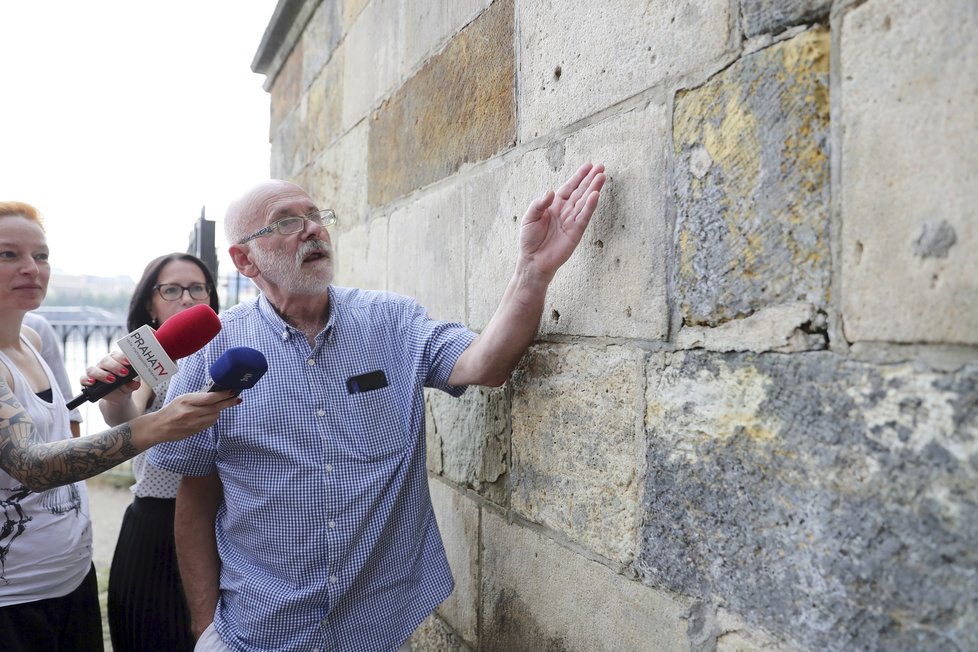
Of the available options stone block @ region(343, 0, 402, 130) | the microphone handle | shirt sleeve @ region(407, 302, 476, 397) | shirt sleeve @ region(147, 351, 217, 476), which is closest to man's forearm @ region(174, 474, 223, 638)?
shirt sleeve @ region(147, 351, 217, 476)

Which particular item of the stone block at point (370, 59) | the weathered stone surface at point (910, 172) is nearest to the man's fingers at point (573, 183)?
the weathered stone surface at point (910, 172)

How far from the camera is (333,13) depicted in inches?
146

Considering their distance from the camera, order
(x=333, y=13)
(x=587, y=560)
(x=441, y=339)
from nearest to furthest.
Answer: (x=587, y=560) < (x=441, y=339) < (x=333, y=13)

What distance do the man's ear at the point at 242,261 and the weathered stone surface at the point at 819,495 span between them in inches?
53.5

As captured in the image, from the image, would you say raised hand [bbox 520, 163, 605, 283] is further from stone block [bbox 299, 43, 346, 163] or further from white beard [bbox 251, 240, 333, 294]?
stone block [bbox 299, 43, 346, 163]

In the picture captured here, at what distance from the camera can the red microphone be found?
1.68m

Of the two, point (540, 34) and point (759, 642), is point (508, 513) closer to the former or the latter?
point (759, 642)

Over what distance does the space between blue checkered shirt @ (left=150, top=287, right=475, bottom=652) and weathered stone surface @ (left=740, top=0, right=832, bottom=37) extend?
104 cm

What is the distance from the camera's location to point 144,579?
7.81 feet

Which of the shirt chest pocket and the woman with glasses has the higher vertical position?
the shirt chest pocket

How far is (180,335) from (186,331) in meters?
0.02

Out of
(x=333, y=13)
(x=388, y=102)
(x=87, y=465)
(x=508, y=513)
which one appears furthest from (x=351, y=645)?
(x=333, y=13)

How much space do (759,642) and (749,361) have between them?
47 cm

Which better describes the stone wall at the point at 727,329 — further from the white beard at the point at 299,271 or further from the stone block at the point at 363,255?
the stone block at the point at 363,255
